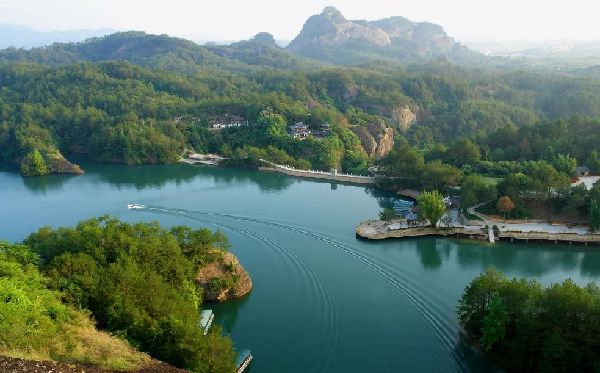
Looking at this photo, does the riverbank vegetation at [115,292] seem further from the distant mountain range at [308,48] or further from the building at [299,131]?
the distant mountain range at [308,48]

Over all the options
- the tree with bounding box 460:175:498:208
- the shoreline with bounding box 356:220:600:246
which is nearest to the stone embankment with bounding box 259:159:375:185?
the tree with bounding box 460:175:498:208

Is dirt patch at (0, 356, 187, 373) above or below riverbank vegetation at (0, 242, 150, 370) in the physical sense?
above

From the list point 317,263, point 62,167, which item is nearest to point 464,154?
point 317,263

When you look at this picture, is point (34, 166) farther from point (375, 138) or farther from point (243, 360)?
point (243, 360)

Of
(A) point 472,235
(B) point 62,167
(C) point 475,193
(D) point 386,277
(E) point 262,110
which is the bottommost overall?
(D) point 386,277

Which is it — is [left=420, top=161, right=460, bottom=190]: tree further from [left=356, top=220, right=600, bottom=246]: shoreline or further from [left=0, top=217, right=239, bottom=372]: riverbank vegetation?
[left=0, top=217, right=239, bottom=372]: riverbank vegetation

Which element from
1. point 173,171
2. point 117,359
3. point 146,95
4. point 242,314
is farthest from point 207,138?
point 117,359

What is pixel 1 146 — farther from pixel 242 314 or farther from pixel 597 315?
pixel 597 315
